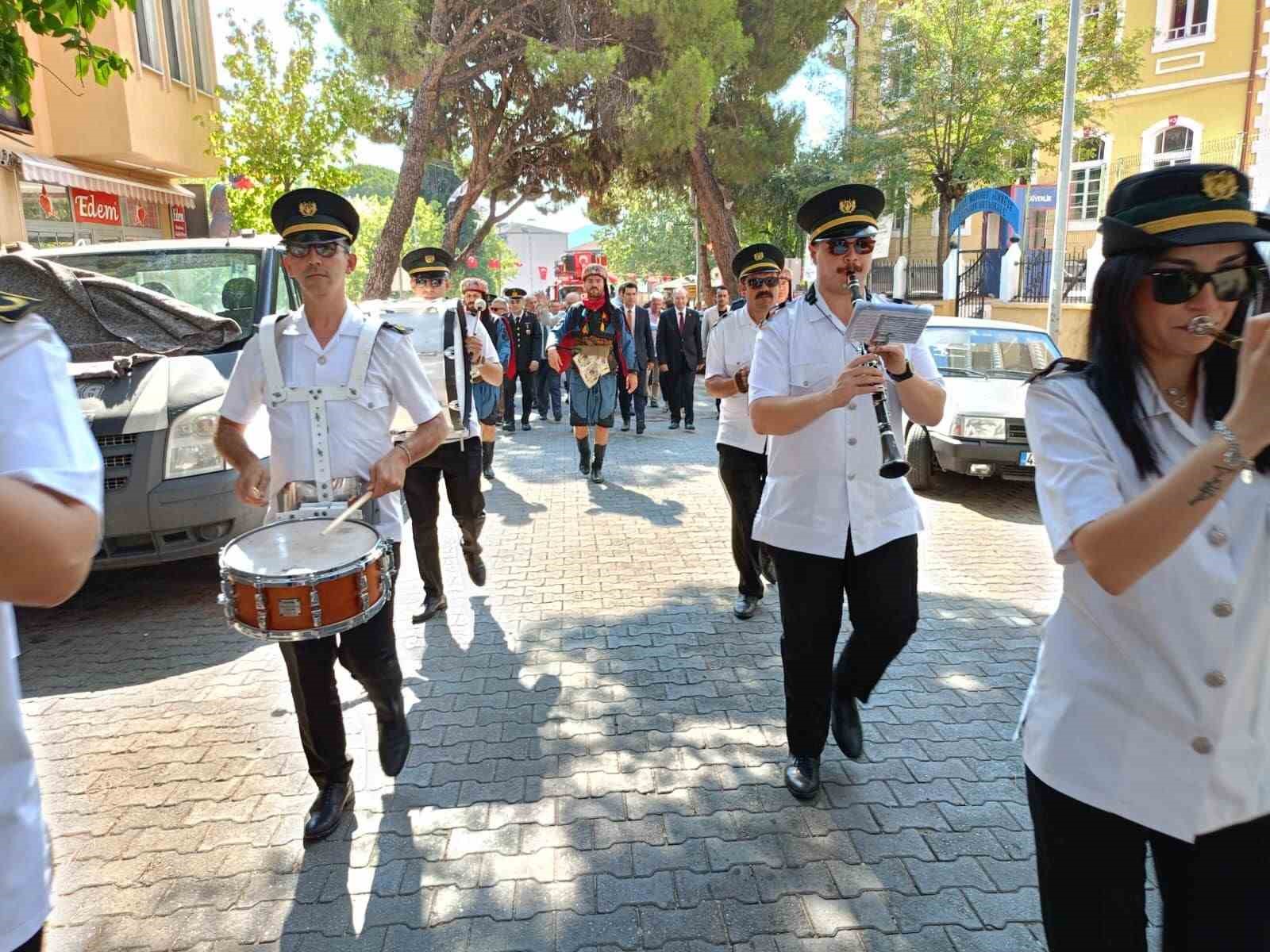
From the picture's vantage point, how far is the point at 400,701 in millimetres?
3719

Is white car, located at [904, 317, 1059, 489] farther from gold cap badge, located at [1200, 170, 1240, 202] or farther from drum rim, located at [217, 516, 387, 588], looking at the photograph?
gold cap badge, located at [1200, 170, 1240, 202]

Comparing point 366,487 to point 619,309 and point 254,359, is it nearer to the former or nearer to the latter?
point 254,359

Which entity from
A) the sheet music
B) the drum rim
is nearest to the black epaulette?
the drum rim

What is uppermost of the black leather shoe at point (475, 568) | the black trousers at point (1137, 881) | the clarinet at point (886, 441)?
the clarinet at point (886, 441)

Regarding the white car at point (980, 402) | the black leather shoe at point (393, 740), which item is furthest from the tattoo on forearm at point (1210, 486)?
the white car at point (980, 402)

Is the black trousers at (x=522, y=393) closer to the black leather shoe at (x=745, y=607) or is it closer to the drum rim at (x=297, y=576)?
the black leather shoe at (x=745, y=607)

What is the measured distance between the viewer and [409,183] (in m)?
16.2

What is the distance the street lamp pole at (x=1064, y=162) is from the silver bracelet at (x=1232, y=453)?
1539cm

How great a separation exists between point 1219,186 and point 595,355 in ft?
29.0

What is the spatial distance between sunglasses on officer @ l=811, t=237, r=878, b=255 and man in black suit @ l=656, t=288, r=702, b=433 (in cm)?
1074

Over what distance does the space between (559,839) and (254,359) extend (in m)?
2.10

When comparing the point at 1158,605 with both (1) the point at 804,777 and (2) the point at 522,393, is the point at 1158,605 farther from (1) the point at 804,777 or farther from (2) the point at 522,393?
(2) the point at 522,393

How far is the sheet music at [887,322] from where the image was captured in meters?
3.04

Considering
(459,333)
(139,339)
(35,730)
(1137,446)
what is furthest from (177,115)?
(1137,446)
